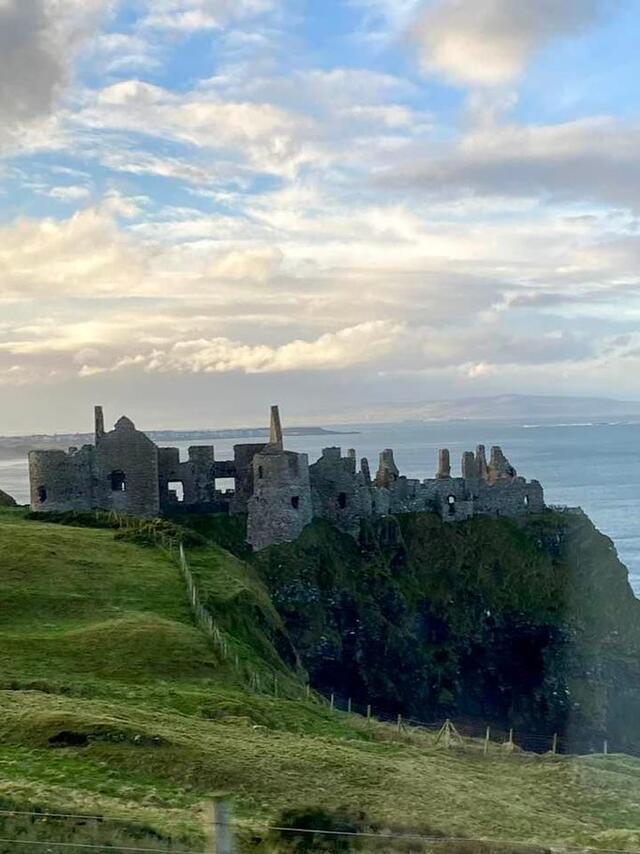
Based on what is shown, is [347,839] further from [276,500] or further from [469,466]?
[469,466]

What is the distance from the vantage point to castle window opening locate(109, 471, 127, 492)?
61.9 metres

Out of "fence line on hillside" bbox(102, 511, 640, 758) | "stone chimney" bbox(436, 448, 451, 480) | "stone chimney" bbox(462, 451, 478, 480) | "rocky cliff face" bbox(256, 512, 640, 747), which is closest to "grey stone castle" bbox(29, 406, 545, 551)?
"rocky cliff face" bbox(256, 512, 640, 747)

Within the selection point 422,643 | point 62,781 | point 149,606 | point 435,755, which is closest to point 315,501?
point 422,643

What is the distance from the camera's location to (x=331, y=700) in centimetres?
4431

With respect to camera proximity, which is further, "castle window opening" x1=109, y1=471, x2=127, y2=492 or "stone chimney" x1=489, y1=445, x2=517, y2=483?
"stone chimney" x1=489, y1=445, x2=517, y2=483

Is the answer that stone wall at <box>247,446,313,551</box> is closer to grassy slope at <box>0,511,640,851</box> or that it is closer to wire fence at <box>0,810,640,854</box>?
grassy slope at <box>0,511,640,851</box>

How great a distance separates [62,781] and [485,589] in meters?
52.2

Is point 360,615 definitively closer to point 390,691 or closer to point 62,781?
point 390,691

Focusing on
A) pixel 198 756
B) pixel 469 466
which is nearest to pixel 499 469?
pixel 469 466

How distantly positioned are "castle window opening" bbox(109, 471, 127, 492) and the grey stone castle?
A: 7 centimetres

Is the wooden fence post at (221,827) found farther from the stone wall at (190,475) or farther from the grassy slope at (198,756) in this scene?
the stone wall at (190,475)

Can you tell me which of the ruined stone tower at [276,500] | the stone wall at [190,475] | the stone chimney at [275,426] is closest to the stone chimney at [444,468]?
the stone chimney at [275,426]

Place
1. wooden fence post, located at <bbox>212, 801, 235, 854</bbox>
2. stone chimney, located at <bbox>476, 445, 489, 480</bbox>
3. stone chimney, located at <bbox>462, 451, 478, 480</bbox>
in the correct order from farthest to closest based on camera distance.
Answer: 1. stone chimney, located at <bbox>476, 445, 489, 480</bbox>
2. stone chimney, located at <bbox>462, 451, 478, 480</bbox>
3. wooden fence post, located at <bbox>212, 801, 235, 854</bbox>

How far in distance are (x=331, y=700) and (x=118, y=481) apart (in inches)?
963
